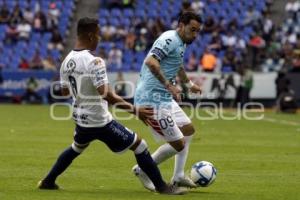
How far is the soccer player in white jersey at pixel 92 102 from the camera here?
10.6 metres

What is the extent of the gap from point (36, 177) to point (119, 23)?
2972 cm

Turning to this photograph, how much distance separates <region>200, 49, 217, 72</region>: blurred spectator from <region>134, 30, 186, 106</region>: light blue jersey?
26.5m

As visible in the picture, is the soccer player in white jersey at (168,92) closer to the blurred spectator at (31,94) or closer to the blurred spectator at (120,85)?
the blurred spectator at (120,85)

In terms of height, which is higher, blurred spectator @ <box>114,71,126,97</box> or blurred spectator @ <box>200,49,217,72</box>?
blurred spectator @ <box>200,49,217,72</box>

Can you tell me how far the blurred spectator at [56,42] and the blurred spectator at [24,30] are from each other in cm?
127

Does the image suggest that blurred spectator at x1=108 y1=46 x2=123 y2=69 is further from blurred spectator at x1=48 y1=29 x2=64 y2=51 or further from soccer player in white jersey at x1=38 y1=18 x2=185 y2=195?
soccer player in white jersey at x1=38 y1=18 x2=185 y2=195

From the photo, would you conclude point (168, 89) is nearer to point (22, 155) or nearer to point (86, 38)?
point (86, 38)

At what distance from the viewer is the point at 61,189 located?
1125cm

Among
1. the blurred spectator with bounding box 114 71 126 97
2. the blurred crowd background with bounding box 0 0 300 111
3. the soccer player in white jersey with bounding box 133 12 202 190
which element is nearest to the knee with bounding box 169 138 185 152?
the soccer player in white jersey with bounding box 133 12 202 190

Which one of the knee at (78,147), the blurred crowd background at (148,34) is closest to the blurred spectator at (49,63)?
the blurred crowd background at (148,34)

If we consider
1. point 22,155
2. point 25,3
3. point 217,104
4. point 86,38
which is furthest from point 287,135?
point 25,3

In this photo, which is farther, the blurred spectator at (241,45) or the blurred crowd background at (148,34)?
the blurred spectator at (241,45)

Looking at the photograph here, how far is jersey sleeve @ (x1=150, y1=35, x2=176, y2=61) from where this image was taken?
11.2 meters

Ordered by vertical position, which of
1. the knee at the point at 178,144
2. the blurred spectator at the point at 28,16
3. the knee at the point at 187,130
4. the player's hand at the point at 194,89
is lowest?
the blurred spectator at the point at 28,16
